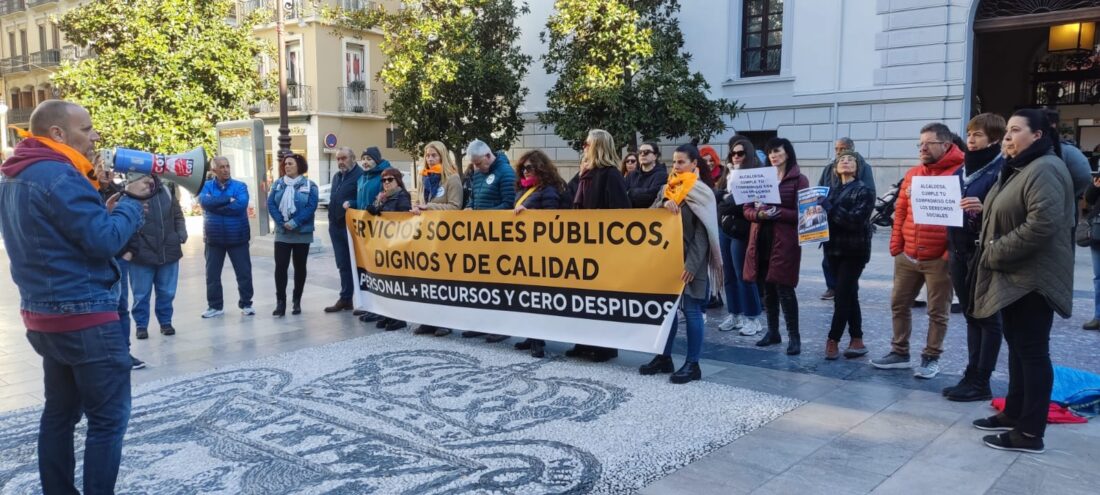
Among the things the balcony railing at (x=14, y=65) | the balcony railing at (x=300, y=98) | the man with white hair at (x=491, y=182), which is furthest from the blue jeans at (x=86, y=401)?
the balcony railing at (x=14, y=65)

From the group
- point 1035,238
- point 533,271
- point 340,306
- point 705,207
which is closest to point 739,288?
point 705,207

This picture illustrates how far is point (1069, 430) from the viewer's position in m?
4.54

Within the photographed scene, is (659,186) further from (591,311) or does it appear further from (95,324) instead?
(95,324)

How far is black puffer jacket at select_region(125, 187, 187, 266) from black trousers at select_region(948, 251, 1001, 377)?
656cm

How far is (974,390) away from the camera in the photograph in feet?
16.8

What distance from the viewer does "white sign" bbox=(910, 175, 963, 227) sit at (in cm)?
501

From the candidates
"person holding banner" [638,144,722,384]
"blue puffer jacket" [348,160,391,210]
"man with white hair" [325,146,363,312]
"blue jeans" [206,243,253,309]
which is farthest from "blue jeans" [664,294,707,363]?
"blue jeans" [206,243,253,309]

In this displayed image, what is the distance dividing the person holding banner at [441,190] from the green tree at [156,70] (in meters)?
15.5

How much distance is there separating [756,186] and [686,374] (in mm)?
1747

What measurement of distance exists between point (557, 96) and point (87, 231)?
51.1 feet

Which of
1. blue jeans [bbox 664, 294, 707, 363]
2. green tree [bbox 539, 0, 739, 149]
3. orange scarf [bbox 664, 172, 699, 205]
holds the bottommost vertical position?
blue jeans [bbox 664, 294, 707, 363]

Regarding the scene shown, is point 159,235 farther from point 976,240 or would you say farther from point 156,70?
point 156,70

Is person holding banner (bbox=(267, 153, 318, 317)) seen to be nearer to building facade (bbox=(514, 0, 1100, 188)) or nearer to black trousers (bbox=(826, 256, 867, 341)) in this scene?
black trousers (bbox=(826, 256, 867, 341))

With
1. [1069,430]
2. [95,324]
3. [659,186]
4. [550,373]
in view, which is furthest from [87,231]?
[1069,430]
